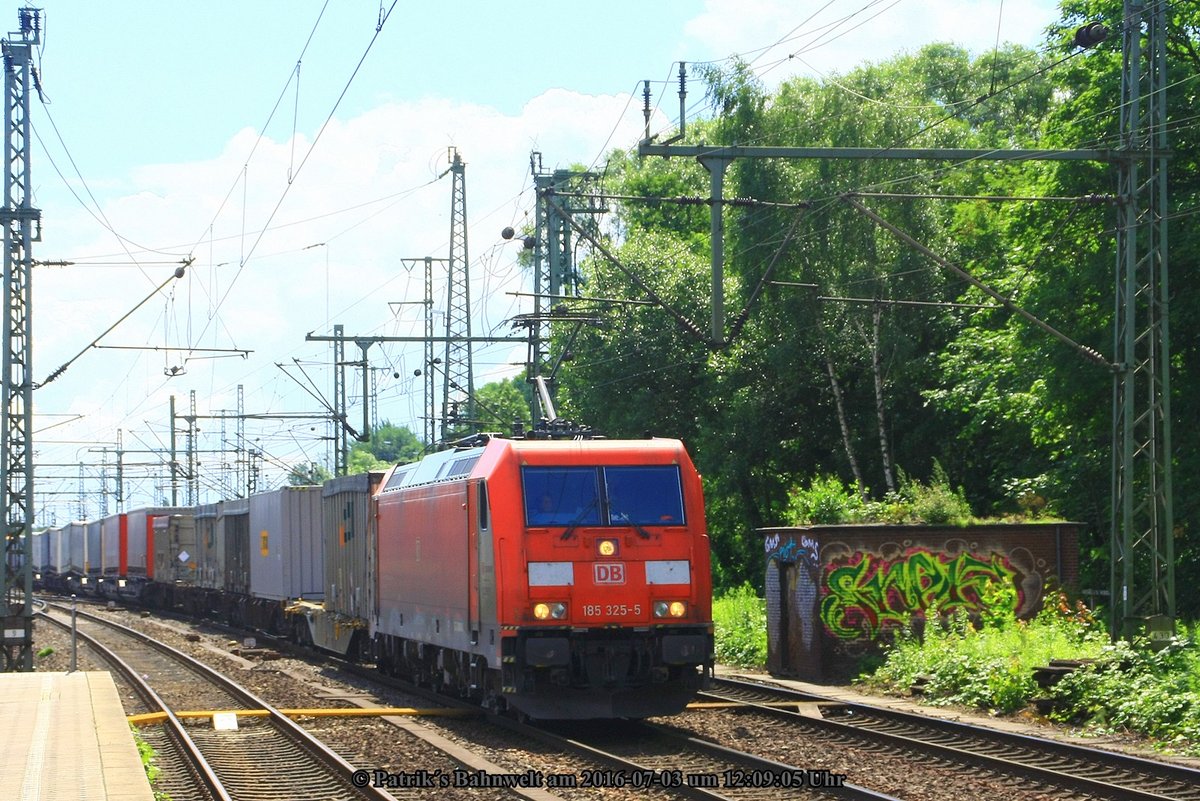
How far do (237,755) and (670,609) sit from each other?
451cm

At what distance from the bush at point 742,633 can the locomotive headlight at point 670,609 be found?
9.91 m

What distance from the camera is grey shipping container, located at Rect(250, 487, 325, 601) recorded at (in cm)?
3080

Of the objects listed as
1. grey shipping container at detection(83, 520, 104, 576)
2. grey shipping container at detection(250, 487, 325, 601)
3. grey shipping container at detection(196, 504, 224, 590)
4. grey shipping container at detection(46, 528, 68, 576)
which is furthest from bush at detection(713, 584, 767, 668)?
grey shipping container at detection(46, 528, 68, 576)

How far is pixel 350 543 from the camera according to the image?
85.0ft

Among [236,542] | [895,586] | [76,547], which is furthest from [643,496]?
[76,547]

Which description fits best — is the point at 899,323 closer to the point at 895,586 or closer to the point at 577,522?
the point at 895,586

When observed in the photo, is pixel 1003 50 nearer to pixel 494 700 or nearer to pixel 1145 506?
pixel 1145 506

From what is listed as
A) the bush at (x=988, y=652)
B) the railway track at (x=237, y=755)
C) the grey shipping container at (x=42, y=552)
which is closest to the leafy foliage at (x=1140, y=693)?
the bush at (x=988, y=652)

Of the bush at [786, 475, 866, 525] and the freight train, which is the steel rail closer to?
the freight train

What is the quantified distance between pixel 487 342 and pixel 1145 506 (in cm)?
2183

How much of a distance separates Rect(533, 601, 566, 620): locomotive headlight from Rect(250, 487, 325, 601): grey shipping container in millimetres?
15111

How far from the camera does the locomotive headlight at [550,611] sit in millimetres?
15414

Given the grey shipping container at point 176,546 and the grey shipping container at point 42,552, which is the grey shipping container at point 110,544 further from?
the grey shipping container at point 42,552

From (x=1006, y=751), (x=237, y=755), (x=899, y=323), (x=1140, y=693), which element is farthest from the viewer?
(x=899, y=323)
